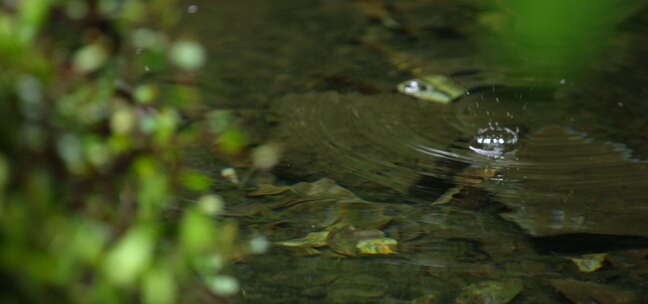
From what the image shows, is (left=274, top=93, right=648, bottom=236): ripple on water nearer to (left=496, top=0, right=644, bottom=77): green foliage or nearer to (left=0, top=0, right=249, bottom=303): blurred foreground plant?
(left=496, top=0, right=644, bottom=77): green foliage

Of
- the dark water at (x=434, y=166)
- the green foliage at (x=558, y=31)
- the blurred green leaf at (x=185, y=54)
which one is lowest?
the dark water at (x=434, y=166)

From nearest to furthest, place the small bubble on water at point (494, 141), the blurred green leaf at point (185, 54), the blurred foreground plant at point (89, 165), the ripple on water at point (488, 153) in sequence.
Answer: the blurred foreground plant at point (89, 165) → the blurred green leaf at point (185, 54) → the ripple on water at point (488, 153) → the small bubble on water at point (494, 141)

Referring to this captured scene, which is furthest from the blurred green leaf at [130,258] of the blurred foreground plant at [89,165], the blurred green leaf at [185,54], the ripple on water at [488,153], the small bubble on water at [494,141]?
the small bubble on water at [494,141]

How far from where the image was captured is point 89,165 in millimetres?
1127

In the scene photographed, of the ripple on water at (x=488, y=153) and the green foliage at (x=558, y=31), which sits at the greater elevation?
the green foliage at (x=558, y=31)

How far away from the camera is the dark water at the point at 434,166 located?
217cm

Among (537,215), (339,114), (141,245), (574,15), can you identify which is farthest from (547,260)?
(141,245)

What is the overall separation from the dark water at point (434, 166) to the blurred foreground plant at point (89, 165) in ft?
3.09

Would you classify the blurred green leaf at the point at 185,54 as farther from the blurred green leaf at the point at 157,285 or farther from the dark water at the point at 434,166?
the dark water at the point at 434,166

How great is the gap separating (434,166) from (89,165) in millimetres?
1854

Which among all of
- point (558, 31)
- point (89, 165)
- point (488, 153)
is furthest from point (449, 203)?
point (89, 165)

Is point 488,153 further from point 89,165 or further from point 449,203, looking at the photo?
point 89,165

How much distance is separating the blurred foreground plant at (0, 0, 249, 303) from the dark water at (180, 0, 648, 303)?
0.94m

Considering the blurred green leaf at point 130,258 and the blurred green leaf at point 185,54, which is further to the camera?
the blurred green leaf at point 185,54
